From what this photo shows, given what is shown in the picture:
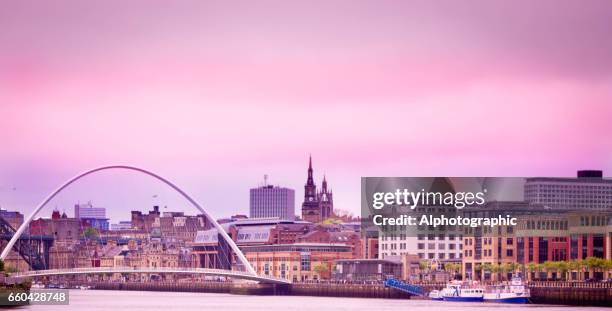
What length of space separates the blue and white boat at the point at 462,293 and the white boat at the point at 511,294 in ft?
4.21

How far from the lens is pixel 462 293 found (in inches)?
4508

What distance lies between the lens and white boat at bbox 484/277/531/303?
107m

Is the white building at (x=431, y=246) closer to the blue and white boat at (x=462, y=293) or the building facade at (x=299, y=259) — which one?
the building facade at (x=299, y=259)

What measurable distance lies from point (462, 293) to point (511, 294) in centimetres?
679

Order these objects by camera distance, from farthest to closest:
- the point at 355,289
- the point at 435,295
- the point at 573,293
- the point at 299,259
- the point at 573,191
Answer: the point at 299,259 → the point at 573,191 → the point at 355,289 → the point at 435,295 → the point at 573,293

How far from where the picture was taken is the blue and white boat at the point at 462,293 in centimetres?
11294

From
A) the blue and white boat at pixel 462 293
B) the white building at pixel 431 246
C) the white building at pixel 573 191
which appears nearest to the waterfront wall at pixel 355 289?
the blue and white boat at pixel 462 293

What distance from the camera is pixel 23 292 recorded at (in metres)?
86.6

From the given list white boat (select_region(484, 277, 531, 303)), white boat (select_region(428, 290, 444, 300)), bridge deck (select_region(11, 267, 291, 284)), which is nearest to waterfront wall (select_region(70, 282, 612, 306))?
white boat (select_region(484, 277, 531, 303))

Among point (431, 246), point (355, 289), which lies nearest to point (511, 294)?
point (355, 289)

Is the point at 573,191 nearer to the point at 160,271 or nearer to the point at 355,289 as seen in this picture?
the point at 355,289

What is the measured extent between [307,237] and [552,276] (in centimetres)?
5040

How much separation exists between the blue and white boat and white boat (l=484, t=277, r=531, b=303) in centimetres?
128

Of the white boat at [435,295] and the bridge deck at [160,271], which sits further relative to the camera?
the bridge deck at [160,271]
